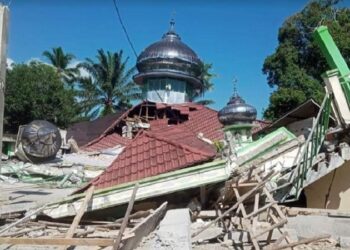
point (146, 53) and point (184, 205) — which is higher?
point (146, 53)

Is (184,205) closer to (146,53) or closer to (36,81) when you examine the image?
(146,53)

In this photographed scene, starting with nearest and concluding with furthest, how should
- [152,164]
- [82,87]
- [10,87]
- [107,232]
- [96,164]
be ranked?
1. [107,232]
2. [152,164]
3. [96,164]
4. [10,87]
5. [82,87]

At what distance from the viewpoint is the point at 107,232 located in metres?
6.32

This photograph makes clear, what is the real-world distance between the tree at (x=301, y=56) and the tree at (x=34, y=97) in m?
16.4

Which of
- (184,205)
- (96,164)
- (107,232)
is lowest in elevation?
(107,232)

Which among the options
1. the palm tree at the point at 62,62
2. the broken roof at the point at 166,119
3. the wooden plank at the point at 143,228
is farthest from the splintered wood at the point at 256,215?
the palm tree at the point at 62,62

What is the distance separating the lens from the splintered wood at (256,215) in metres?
6.06

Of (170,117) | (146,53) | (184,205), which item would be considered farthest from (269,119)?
(184,205)

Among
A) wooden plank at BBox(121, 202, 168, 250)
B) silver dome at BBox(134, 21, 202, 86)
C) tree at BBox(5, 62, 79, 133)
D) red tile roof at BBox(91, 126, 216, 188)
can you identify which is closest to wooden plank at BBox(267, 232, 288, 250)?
wooden plank at BBox(121, 202, 168, 250)

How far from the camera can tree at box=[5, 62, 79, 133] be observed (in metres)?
31.8

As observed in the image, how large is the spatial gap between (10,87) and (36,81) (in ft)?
6.73

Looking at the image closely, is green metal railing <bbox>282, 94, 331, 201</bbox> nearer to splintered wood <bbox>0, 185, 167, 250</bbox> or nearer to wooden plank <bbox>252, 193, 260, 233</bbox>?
wooden plank <bbox>252, 193, 260, 233</bbox>

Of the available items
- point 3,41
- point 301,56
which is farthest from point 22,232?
point 301,56

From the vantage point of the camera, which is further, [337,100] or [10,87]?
[10,87]
